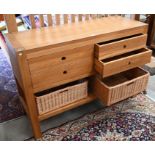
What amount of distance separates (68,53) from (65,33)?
0.16 m

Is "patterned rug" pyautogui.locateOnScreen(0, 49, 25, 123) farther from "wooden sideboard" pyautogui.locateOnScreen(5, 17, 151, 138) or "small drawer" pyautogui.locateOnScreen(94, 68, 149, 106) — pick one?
"small drawer" pyautogui.locateOnScreen(94, 68, 149, 106)

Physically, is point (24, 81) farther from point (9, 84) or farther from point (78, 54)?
point (9, 84)

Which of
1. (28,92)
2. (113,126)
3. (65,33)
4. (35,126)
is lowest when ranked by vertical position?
(113,126)

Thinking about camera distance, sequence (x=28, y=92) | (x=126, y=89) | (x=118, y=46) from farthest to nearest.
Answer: (x=126, y=89), (x=118, y=46), (x=28, y=92)

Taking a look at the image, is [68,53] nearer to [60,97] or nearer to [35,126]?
[60,97]

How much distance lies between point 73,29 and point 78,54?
22 cm

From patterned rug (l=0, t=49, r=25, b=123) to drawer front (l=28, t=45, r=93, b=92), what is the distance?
1.76 feet

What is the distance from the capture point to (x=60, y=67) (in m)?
1.15

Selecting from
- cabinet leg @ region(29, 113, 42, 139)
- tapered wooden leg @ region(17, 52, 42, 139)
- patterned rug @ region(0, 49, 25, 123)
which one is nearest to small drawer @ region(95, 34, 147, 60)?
tapered wooden leg @ region(17, 52, 42, 139)

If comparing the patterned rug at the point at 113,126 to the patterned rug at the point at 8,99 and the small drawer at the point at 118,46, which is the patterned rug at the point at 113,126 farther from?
the small drawer at the point at 118,46

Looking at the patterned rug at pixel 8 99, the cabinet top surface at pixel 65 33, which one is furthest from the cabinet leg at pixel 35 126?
the cabinet top surface at pixel 65 33

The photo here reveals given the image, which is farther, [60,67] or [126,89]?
[126,89]

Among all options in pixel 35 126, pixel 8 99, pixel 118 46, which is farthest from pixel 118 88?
pixel 8 99
